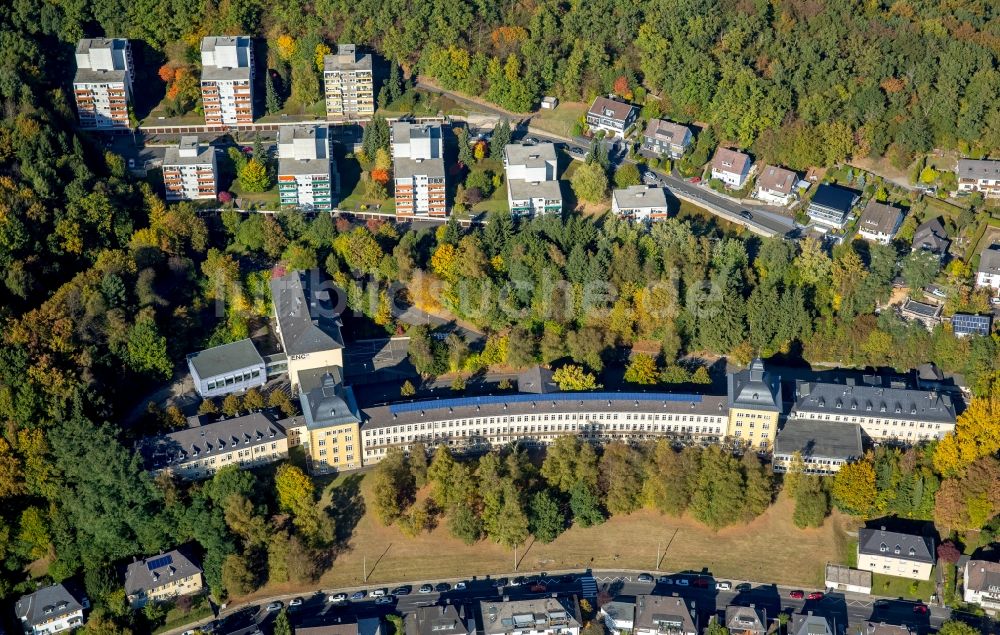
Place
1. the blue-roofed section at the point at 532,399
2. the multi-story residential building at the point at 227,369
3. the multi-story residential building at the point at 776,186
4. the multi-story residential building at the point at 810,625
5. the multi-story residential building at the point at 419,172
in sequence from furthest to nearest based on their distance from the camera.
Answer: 1. the multi-story residential building at the point at 776,186
2. the multi-story residential building at the point at 419,172
3. the multi-story residential building at the point at 227,369
4. the blue-roofed section at the point at 532,399
5. the multi-story residential building at the point at 810,625

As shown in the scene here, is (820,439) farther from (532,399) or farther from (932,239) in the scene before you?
(932,239)

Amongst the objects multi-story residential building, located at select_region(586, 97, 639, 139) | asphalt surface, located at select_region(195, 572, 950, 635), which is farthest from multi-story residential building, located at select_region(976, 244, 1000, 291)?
multi-story residential building, located at select_region(586, 97, 639, 139)

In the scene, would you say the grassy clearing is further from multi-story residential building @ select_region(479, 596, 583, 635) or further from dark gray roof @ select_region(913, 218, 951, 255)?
dark gray roof @ select_region(913, 218, 951, 255)

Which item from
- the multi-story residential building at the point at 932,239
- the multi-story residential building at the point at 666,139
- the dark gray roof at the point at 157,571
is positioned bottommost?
the dark gray roof at the point at 157,571

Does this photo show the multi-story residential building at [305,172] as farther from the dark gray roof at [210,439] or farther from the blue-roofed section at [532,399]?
the blue-roofed section at [532,399]

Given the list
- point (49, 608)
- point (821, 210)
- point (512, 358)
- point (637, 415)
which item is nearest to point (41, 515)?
point (49, 608)

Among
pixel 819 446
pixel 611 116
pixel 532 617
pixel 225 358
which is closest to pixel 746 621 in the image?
pixel 532 617

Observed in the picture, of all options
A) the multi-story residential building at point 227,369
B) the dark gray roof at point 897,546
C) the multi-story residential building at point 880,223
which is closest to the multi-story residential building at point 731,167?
the multi-story residential building at point 880,223

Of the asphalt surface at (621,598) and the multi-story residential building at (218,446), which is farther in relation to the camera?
the multi-story residential building at (218,446)
